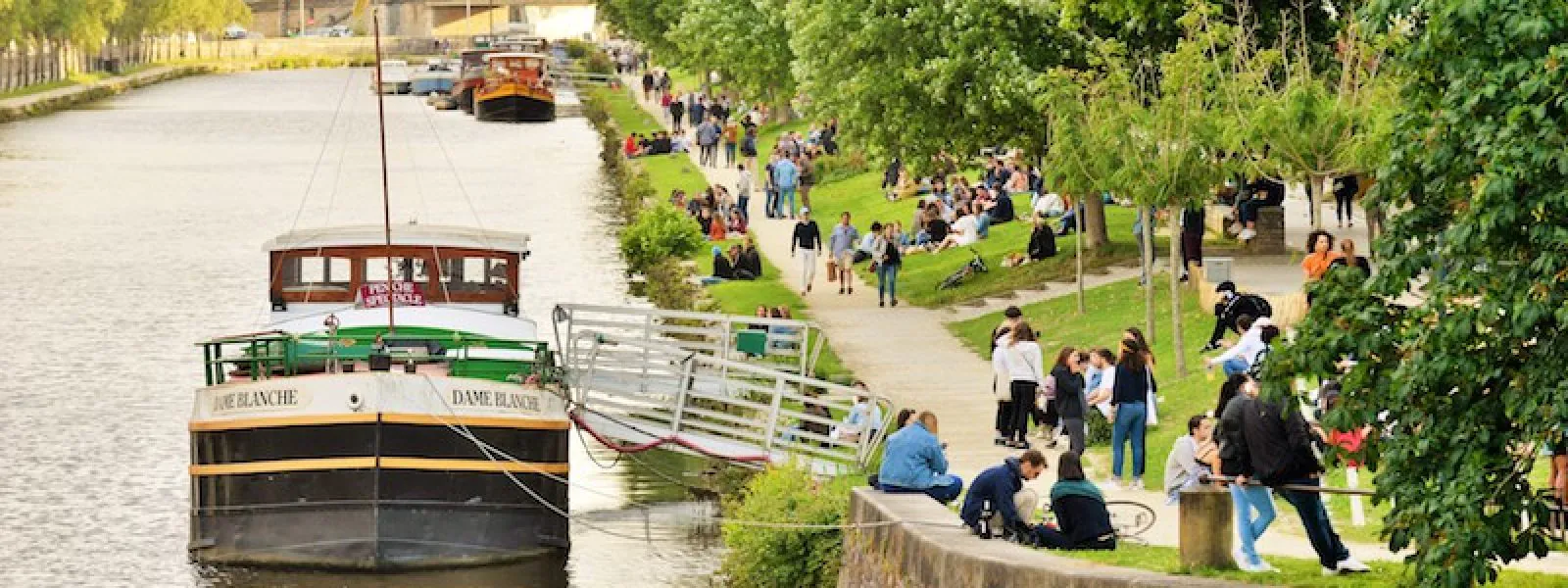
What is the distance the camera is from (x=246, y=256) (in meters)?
A: 60.3

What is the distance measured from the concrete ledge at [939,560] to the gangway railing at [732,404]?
522cm

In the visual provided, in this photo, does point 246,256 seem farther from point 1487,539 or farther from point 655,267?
point 1487,539

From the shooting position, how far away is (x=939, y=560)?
18578 millimetres

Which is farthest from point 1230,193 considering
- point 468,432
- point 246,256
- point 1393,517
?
point 1393,517

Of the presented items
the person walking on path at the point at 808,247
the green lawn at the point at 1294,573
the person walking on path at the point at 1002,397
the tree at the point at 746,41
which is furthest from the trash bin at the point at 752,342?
the tree at the point at 746,41

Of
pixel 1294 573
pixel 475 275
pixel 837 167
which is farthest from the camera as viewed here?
pixel 837 167

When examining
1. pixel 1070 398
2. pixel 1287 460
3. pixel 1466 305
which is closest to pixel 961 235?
pixel 1070 398

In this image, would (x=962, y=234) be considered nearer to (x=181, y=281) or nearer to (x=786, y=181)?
(x=786, y=181)

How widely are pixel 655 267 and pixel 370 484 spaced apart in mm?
23063

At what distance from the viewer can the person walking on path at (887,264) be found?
41344 millimetres

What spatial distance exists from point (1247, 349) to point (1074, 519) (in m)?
8.37

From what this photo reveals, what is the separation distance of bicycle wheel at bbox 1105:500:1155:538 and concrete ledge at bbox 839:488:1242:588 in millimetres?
1294

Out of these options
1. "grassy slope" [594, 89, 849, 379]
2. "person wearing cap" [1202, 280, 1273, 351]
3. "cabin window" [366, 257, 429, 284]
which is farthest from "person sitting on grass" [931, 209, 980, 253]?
"cabin window" [366, 257, 429, 284]

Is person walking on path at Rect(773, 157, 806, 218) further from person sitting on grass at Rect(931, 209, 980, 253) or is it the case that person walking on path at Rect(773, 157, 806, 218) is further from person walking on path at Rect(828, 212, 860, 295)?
person walking on path at Rect(828, 212, 860, 295)
